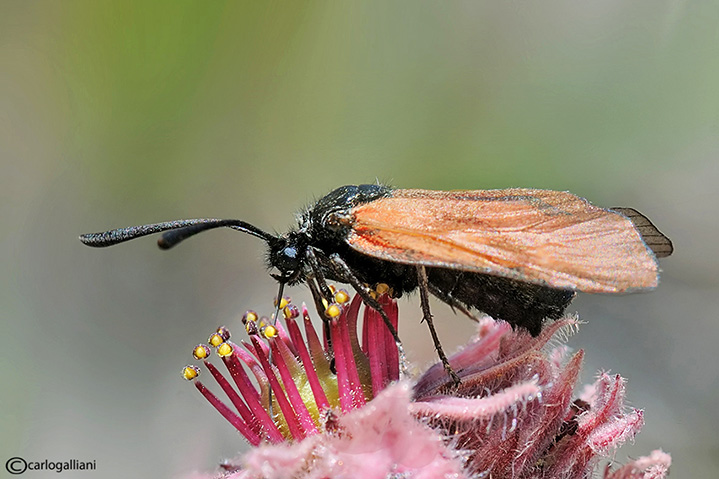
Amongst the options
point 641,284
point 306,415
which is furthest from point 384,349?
point 641,284

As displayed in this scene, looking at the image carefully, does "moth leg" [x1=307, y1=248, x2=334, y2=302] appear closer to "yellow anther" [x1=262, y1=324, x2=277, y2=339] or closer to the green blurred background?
"yellow anther" [x1=262, y1=324, x2=277, y2=339]

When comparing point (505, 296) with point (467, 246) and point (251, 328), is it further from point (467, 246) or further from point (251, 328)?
point (251, 328)

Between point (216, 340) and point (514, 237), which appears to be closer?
point (514, 237)

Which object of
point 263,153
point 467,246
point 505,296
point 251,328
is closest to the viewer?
point 467,246

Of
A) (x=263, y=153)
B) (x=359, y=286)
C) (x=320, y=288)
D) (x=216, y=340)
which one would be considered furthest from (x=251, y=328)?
(x=263, y=153)

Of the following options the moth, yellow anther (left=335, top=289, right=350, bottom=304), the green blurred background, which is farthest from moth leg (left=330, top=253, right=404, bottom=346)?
the green blurred background

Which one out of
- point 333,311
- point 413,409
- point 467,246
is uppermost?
point 467,246
